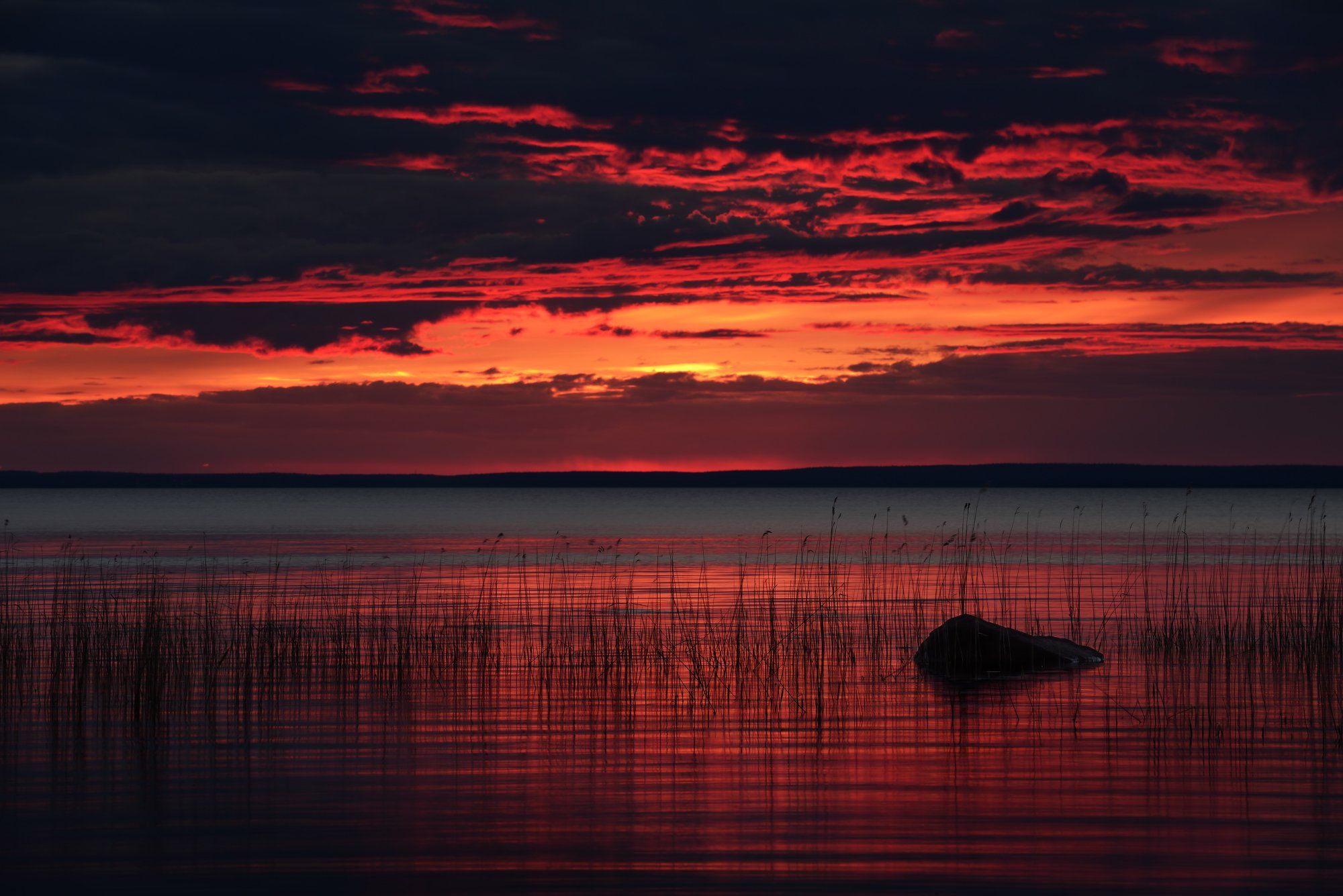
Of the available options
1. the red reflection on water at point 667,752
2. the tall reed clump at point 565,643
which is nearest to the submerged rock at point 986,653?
the red reflection on water at point 667,752

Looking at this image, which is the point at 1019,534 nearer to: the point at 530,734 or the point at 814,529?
the point at 814,529

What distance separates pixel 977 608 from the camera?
20.8 metres

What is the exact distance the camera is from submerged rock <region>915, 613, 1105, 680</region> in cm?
1540

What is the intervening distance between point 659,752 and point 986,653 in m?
6.04

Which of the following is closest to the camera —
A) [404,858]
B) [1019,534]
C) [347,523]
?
[404,858]

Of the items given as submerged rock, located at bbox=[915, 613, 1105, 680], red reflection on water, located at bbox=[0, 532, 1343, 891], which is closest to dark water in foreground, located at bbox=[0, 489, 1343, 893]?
red reflection on water, located at bbox=[0, 532, 1343, 891]

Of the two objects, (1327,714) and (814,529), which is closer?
(1327,714)

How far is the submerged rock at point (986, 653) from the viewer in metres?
15.4

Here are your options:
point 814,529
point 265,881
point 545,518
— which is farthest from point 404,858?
point 545,518

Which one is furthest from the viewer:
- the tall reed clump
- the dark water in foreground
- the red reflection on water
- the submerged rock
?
the submerged rock

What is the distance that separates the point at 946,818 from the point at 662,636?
→ 32.7 feet

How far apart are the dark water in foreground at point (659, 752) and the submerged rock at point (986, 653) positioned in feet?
1.77

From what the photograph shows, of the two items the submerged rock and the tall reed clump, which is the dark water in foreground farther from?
the submerged rock

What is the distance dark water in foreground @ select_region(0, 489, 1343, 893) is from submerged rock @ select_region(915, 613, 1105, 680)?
0.54m
